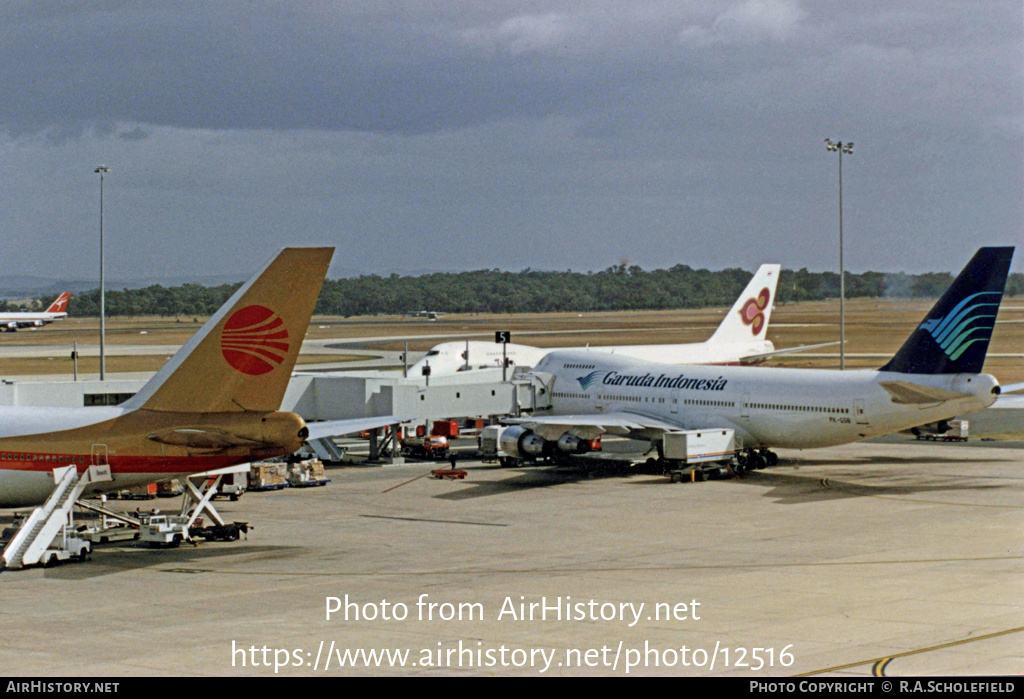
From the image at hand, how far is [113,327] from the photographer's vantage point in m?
186

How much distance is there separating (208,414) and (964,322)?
86.8ft

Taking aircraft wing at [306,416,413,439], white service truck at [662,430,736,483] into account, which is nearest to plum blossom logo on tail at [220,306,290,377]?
aircraft wing at [306,416,413,439]

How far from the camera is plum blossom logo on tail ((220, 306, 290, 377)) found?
2855 cm

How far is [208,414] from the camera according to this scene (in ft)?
96.7

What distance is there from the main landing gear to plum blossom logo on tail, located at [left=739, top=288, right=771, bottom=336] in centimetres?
3213

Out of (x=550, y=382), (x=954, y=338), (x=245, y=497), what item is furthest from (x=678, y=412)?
(x=245, y=497)

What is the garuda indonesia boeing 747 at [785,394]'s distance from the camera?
42250 mm

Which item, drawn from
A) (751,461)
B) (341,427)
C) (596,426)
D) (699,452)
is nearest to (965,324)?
(699,452)

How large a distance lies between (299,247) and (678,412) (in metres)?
27.4

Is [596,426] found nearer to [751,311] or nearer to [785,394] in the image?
[785,394]

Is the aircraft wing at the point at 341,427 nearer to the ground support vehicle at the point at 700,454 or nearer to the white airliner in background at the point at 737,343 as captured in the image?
the ground support vehicle at the point at 700,454

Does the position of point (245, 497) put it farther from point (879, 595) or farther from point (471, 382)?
point (879, 595)

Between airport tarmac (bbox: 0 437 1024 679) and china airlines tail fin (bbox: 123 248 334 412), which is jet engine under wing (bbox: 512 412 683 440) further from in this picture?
china airlines tail fin (bbox: 123 248 334 412)

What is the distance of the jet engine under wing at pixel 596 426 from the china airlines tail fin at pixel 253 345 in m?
Result: 22.2
